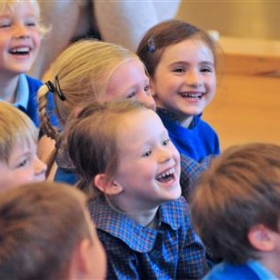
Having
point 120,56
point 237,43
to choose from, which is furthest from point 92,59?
point 237,43

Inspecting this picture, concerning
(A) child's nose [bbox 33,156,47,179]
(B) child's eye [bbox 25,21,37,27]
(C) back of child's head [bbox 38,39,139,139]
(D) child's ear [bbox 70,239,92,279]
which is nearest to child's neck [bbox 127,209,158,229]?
(A) child's nose [bbox 33,156,47,179]

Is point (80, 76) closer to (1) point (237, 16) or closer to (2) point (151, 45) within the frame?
(2) point (151, 45)

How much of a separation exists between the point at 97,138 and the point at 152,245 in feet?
0.77

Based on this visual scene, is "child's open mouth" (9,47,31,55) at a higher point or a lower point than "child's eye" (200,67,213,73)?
lower

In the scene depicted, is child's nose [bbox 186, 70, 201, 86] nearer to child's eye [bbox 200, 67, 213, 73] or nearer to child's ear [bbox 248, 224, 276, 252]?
child's eye [bbox 200, 67, 213, 73]

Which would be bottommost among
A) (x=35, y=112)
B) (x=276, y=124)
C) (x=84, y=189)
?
(x=276, y=124)

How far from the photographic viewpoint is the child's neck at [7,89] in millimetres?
2139

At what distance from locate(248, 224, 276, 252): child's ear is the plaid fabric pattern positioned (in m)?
0.28

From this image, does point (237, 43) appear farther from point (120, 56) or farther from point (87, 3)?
point (120, 56)

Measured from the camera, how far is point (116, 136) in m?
1.39

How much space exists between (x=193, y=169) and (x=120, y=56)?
0.32 m

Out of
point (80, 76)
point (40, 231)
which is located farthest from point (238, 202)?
point (80, 76)

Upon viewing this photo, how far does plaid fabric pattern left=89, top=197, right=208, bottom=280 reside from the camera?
4.50 ft

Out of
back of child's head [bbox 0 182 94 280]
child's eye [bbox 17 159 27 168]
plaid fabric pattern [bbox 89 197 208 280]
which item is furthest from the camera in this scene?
child's eye [bbox 17 159 27 168]
